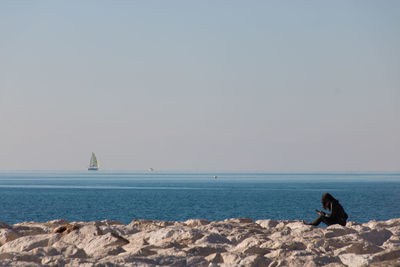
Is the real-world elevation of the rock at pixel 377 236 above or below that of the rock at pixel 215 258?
above

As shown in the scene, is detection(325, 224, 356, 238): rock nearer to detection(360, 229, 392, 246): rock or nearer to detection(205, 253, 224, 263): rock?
detection(360, 229, 392, 246): rock

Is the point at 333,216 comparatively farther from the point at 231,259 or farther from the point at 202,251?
the point at 231,259

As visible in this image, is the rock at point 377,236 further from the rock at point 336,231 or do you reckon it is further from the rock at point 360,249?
the rock at point 360,249

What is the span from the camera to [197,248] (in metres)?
10.3

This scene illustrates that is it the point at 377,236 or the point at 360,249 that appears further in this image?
the point at 377,236

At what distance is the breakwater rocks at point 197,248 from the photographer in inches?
364

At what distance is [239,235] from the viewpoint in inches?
482

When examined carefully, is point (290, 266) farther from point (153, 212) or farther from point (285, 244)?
point (153, 212)

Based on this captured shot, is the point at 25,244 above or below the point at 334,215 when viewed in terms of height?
below

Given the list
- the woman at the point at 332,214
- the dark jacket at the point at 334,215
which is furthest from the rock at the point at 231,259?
the dark jacket at the point at 334,215

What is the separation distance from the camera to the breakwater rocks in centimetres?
923

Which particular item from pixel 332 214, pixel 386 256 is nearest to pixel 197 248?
pixel 386 256

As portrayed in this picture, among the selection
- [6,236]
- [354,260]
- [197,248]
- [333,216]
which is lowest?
[354,260]

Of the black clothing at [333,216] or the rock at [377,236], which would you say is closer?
the rock at [377,236]
